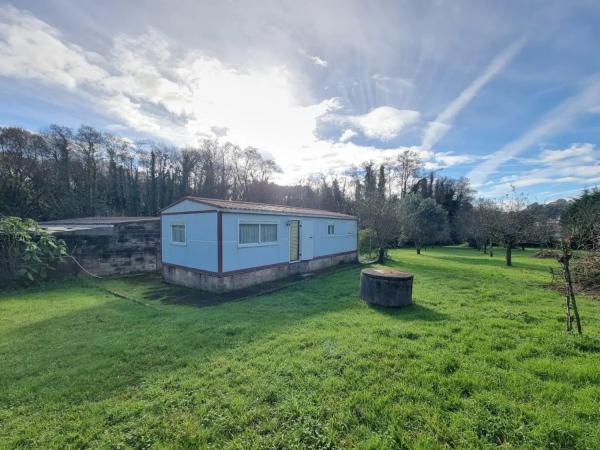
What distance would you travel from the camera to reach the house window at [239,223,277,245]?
9.64 meters

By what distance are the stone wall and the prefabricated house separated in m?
2.96

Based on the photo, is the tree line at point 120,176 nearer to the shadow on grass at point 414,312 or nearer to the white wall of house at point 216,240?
the white wall of house at point 216,240

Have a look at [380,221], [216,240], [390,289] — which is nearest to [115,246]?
[216,240]

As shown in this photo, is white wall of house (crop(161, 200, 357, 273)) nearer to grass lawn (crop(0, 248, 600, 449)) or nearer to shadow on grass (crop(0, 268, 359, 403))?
shadow on grass (crop(0, 268, 359, 403))

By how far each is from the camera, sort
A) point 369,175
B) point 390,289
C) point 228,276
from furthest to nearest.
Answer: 1. point 369,175
2. point 228,276
3. point 390,289

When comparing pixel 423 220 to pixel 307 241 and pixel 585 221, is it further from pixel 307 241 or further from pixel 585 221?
pixel 307 241

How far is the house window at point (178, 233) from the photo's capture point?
10264mm

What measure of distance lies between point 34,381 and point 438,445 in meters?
5.09

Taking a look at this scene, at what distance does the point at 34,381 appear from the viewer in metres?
3.57

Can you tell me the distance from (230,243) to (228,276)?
44.9 inches

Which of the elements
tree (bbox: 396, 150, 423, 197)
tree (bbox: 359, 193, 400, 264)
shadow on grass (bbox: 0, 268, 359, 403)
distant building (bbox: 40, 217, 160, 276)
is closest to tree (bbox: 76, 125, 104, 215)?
distant building (bbox: 40, 217, 160, 276)

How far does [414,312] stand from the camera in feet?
20.9

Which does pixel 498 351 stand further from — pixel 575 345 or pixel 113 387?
pixel 113 387

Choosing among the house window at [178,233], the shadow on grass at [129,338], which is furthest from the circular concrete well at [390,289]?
the house window at [178,233]
